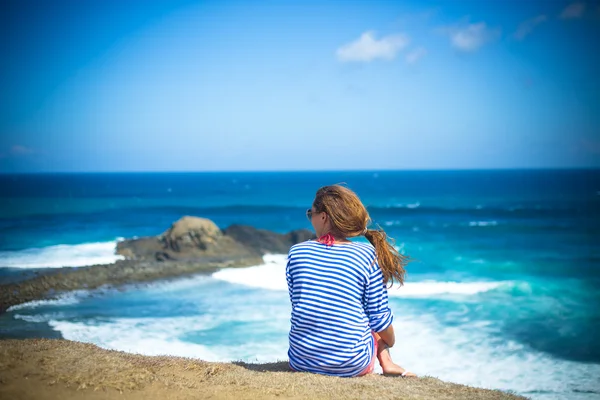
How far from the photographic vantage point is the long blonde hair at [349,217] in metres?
3.85

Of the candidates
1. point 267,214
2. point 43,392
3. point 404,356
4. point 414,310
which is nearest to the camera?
point 43,392

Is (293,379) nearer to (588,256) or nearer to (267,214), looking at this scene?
(588,256)

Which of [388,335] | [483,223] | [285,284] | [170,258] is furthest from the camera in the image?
[483,223]

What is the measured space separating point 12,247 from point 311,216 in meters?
25.4

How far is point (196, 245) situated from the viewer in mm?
21672

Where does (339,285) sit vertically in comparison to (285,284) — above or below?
above

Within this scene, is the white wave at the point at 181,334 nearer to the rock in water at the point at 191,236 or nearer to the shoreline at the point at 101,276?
the shoreline at the point at 101,276

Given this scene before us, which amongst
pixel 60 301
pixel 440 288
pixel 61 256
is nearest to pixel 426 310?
pixel 440 288

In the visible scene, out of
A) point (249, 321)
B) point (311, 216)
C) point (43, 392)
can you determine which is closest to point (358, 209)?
point (311, 216)

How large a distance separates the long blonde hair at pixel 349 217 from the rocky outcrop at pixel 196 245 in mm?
17291

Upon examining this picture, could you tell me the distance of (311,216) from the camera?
13.1 ft

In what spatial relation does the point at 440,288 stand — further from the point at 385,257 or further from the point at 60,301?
the point at 385,257

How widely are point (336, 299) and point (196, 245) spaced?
18.7 m

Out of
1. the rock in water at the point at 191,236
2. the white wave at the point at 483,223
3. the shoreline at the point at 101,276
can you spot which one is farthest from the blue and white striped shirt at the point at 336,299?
the white wave at the point at 483,223
